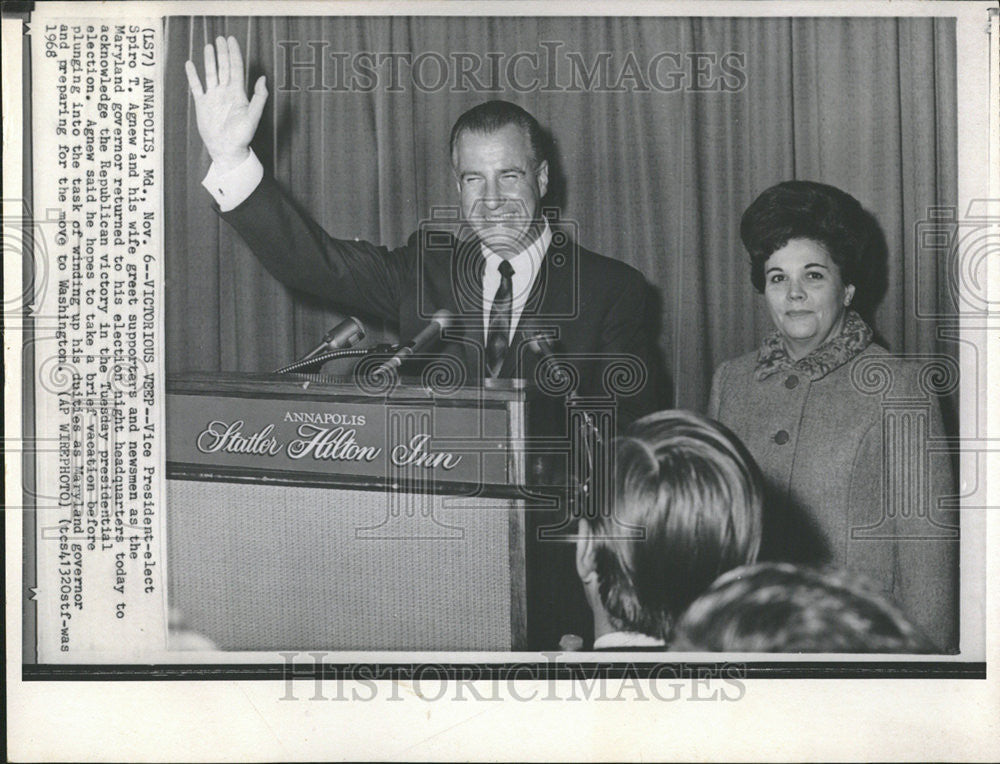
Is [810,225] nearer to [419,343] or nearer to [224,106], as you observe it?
[419,343]

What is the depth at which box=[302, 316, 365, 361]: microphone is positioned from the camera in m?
1.85

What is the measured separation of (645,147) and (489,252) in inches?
14.3

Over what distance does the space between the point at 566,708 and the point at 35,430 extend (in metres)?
1.15

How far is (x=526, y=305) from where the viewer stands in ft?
6.02

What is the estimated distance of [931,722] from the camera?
1.83 m

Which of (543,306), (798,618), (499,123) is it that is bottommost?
(798,618)

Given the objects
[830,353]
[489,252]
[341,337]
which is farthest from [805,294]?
[341,337]

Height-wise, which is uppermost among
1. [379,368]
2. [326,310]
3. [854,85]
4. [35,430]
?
[854,85]

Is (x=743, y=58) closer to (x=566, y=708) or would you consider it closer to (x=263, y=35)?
(x=263, y=35)

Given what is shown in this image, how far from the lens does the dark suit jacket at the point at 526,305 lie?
182 cm

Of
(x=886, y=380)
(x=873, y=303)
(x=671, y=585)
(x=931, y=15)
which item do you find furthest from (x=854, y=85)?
(x=671, y=585)

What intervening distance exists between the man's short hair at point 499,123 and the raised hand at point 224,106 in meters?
0.38

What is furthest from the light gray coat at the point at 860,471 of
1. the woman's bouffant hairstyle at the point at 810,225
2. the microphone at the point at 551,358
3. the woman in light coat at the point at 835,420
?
the microphone at the point at 551,358

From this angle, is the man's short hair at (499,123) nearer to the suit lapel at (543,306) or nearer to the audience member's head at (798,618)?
the suit lapel at (543,306)
